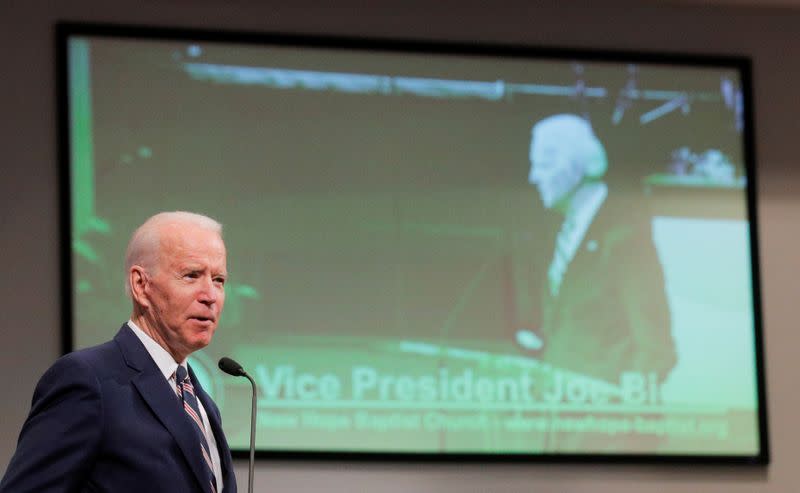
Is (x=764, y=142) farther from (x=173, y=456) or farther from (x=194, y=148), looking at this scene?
(x=173, y=456)

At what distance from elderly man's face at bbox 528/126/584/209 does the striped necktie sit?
8.42 ft

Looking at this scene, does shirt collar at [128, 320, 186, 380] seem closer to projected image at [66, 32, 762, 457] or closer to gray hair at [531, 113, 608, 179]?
projected image at [66, 32, 762, 457]

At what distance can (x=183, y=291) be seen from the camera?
2.32 meters

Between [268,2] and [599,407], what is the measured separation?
2141 millimetres

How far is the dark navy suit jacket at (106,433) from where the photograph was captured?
2.07 m

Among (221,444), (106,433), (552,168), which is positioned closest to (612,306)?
(552,168)

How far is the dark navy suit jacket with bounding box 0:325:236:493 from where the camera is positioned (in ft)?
6.80

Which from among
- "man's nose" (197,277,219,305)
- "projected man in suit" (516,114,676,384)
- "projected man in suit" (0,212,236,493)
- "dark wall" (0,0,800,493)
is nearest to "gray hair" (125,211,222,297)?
"projected man in suit" (0,212,236,493)

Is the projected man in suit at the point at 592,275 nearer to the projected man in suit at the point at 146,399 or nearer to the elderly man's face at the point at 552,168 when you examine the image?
the elderly man's face at the point at 552,168

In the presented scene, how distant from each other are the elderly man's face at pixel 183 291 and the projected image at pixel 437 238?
2.10m

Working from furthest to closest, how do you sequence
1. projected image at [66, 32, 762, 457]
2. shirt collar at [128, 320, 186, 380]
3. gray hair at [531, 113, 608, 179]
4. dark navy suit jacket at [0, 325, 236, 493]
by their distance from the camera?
1. gray hair at [531, 113, 608, 179]
2. projected image at [66, 32, 762, 457]
3. shirt collar at [128, 320, 186, 380]
4. dark navy suit jacket at [0, 325, 236, 493]

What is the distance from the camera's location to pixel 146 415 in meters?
2.21

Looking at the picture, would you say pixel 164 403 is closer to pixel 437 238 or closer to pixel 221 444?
pixel 221 444

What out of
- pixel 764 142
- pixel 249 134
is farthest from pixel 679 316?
pixel 249 134
